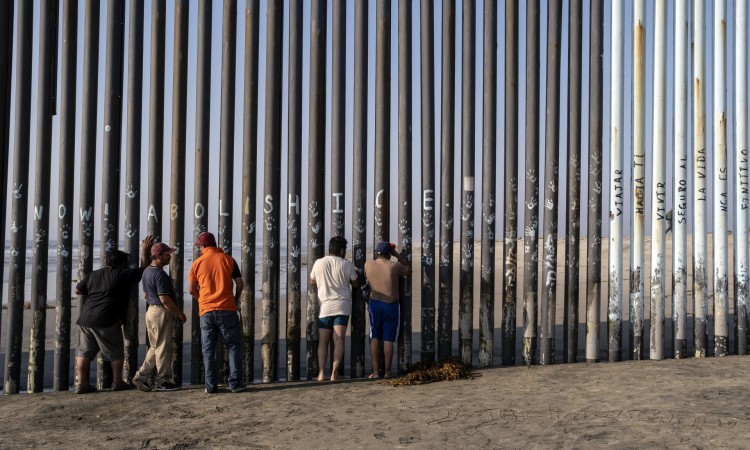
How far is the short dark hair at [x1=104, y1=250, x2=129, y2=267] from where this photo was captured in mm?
7863

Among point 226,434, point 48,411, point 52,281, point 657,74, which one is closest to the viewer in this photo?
point 226,434

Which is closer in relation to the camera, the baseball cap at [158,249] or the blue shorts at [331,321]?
the baseball cap at [158,249]

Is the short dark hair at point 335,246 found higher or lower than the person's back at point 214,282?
higher

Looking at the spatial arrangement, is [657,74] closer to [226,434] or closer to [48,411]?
[226,434]

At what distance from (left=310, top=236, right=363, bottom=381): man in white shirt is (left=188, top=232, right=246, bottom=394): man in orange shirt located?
0.98m

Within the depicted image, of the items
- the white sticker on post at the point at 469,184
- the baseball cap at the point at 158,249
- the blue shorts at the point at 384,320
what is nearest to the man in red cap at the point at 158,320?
the baseball cap at the point at 158,249

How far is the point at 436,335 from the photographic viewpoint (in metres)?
8.86

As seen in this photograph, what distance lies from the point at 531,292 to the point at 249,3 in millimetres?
4817

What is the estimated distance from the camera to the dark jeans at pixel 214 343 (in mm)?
7691

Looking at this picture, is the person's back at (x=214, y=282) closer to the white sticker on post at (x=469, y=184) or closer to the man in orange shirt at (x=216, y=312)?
the man in orange shirt at (x=216, y=312)

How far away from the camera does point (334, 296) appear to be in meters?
8.30

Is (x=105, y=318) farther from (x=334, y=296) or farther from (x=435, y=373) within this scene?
(x=435, y=373)

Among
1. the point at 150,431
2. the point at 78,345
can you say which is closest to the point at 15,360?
the point at 78,345

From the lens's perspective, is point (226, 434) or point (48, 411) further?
point (48, 411)
